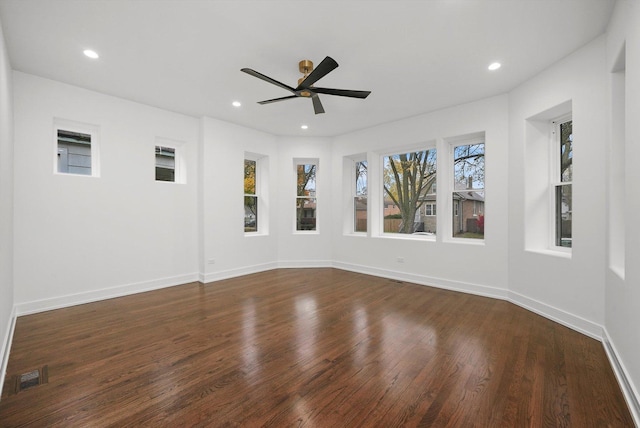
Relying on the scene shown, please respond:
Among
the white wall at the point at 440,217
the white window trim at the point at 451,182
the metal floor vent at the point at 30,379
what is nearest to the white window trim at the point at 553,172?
the white wall at the point at 440,217

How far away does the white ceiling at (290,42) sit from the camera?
7.16 ft

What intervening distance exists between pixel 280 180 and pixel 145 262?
9.44ft

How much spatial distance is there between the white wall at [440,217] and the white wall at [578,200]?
1.18 ft

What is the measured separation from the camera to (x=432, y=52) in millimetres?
2779

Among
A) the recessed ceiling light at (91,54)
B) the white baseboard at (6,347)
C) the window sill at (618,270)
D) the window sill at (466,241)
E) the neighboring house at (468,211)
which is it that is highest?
the recessed ceiling light at (91,54)

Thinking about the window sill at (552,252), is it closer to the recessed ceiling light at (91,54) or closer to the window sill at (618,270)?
the window sill at (618,270)

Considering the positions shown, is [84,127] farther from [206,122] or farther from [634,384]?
[634,384]

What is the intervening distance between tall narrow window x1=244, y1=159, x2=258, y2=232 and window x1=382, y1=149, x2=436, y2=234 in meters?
2.69

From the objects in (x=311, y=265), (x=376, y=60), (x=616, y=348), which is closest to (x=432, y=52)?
(x=376, y=60)

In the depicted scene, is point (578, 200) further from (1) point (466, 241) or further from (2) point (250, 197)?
(2) point (250, 197)

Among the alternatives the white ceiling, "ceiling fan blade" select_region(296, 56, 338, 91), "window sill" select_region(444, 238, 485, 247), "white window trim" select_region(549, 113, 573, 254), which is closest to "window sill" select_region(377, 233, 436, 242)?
"window sill" select_region(444, 238, 485, 247)

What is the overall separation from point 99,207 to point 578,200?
572cm

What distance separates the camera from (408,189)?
5051 mm

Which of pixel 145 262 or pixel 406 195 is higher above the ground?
pixel 406 195
